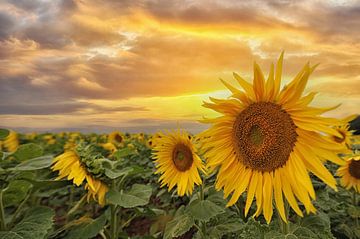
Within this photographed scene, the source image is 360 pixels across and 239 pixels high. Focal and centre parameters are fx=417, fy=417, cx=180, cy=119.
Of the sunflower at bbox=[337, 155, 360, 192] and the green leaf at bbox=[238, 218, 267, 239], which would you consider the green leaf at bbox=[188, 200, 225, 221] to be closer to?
the green leaf at bbox=[238, 218, 267, 239]

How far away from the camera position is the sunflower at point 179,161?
293cm

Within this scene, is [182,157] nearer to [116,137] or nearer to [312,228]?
[312,228]

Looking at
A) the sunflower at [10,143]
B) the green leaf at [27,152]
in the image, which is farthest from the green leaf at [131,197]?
the sunflower at [10,143]

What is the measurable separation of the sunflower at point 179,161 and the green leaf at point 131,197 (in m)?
0.16

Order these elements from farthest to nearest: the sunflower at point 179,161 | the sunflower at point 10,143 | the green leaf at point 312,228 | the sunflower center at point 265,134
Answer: the sunflower at point 10,143 < the sunflower at point 179,161 < the green leaf at point 312,228 < the sunflower center at point 265,134

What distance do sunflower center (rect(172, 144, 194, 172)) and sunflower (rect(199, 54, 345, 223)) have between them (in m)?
0.78

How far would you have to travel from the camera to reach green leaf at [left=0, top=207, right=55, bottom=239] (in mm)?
2484

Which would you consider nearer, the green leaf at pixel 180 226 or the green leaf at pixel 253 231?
the green leaf at pixel 253 231

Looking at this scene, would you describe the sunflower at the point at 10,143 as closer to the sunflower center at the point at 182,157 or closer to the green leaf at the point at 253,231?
the sunflower center at the point at 182,157

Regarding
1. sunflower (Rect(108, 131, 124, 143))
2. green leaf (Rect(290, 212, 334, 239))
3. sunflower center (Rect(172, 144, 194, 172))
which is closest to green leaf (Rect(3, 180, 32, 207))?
sunflower center (Rect(172, 144, 194, 172))

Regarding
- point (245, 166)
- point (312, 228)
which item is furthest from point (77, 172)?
point (312, 228)

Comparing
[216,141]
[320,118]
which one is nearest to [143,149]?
[216,141]

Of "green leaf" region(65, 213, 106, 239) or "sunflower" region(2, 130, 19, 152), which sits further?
"sunflower" region(2, 130, 19, 152)

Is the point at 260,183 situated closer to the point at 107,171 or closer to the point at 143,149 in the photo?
the point at 107,171
